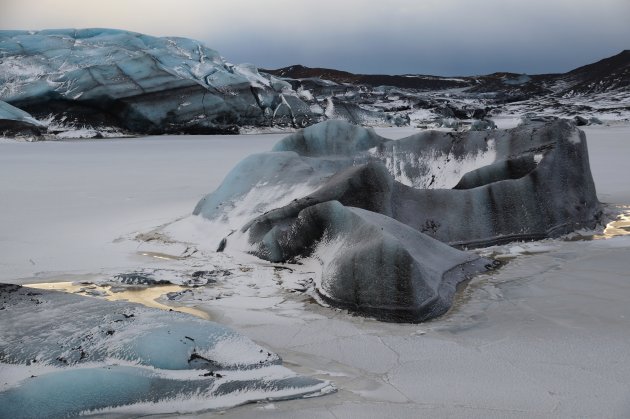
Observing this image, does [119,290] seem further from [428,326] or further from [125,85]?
[125,85]

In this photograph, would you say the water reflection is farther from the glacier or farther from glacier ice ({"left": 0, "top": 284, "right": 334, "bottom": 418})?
the glacier

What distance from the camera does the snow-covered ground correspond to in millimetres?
1799

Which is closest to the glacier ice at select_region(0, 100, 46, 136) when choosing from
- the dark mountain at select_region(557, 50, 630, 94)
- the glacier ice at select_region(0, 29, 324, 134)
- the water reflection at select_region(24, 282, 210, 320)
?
the glacier ice at select_region(0, 29, 324, 134)

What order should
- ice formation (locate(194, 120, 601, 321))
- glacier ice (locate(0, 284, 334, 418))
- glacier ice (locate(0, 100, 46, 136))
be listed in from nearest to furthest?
glacier ice (locate(0, 284, 334, 418))
ice formation (locate(194, 120, 601, 321))
glacier ice (locate(0, 100, 46, 136))

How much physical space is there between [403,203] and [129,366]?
103 inches

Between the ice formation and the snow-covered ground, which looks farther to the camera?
the ice formation

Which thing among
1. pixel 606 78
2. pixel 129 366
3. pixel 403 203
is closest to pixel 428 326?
pixel 129 366

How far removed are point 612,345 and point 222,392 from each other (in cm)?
142

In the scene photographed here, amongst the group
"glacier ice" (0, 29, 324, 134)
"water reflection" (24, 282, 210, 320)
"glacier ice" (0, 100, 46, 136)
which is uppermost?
"glacier ice" (0, 29, 324, 134)

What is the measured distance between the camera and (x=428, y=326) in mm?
2518

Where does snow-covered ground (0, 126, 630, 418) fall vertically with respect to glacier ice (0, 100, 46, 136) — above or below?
below

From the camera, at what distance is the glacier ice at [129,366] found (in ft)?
5.66

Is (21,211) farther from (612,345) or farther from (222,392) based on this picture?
(612,345)

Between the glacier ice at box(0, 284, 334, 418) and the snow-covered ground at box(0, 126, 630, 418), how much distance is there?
13 centimetres
